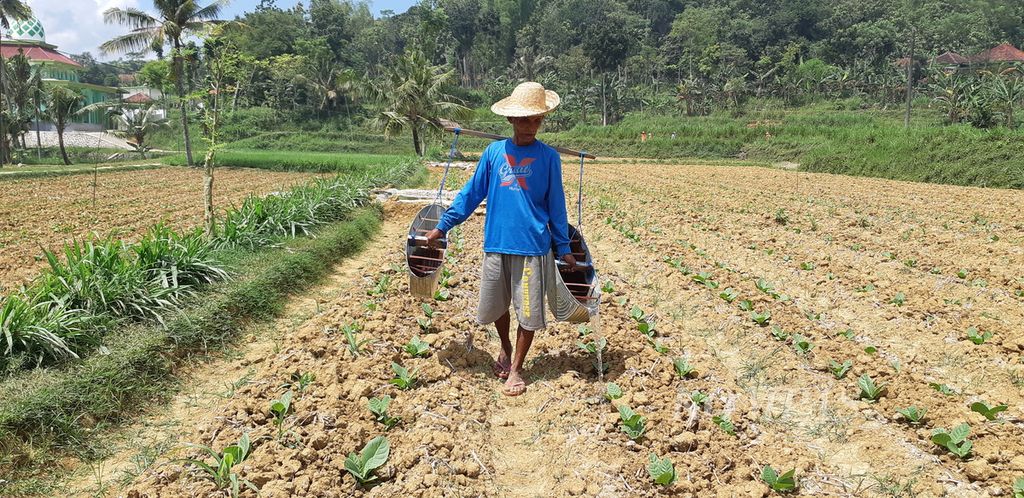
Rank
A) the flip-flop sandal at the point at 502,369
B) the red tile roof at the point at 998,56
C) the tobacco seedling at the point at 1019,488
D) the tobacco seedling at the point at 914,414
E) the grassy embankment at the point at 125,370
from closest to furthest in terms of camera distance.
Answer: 1. the tobacco seedling at the point at 1019,488
2. the grassy embankment at the point at 125,370
3. the tobacco seedling at the point at 914,414
4. the flip-flop sandal at the point at 502,369
5. the red tile roof at the point at 998,56

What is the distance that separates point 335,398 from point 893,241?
8.53m

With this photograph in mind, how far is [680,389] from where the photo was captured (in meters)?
3.96

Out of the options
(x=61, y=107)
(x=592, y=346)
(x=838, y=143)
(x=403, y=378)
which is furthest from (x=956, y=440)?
(x=61, y=107)

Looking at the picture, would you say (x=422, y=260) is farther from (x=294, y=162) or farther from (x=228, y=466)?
(x=294, y=162)

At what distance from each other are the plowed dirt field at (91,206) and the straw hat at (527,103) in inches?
221

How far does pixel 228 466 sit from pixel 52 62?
5734 cm

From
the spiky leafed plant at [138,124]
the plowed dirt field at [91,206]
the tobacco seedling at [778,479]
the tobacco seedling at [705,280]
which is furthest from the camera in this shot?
the spiky leafed plant at [138,124]

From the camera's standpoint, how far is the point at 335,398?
11.9 ft

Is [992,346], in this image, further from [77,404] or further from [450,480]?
[77,404]

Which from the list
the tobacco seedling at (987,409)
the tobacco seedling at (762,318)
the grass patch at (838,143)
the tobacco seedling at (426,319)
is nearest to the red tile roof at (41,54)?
the grass patch at (838,143)

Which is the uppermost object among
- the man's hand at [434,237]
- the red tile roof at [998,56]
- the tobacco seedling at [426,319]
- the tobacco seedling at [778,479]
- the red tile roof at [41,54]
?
the red tile roof at [41,54]

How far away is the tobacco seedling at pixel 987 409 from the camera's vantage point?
342cm

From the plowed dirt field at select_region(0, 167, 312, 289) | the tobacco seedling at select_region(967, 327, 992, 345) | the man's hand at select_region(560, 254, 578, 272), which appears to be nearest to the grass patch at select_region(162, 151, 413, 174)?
the plowed dirt field at select_region(0, 167, 312, 289)

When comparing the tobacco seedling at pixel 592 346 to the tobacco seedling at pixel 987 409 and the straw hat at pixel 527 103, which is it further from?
the tobacco seedling at pixel 987 409
